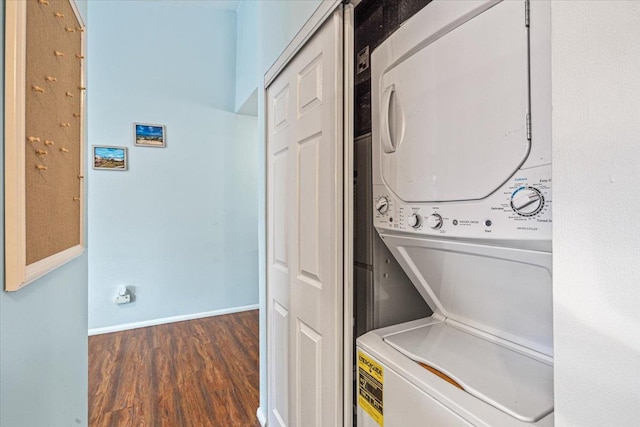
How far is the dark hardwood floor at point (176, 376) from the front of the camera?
6.55 feet

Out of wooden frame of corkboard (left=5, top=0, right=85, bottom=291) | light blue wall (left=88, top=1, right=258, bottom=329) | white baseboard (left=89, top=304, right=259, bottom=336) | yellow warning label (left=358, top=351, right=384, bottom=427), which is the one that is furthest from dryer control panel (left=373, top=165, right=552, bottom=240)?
white baseboard (left=89, top=304, right=259, bottom=336)

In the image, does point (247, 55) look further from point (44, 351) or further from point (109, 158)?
point (44, 351)

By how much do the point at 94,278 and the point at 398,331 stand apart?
332cm

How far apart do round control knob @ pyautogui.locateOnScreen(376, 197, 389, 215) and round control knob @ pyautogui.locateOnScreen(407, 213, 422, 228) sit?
0.39 feet

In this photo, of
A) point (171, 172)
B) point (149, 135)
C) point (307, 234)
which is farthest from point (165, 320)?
point (307, 234)

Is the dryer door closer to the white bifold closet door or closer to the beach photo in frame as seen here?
the white bifold closet door

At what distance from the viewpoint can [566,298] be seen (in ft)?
1.38

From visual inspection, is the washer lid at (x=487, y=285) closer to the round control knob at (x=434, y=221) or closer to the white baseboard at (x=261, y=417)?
the round control knob at (x=434, y=221)

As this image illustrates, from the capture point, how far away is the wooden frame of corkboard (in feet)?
2.38

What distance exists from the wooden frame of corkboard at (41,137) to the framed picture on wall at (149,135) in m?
2.11

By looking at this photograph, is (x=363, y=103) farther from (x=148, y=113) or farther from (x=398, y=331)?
(x=148, y=113)

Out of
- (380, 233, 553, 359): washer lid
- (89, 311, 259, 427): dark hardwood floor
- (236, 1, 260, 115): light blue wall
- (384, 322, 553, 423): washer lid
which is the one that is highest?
(236, 1, 260, 115): light blue wall

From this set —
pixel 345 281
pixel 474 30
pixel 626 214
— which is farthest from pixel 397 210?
pixel 626 214

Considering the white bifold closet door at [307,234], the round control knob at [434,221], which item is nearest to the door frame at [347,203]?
the white bifold closet door at [307,234]
